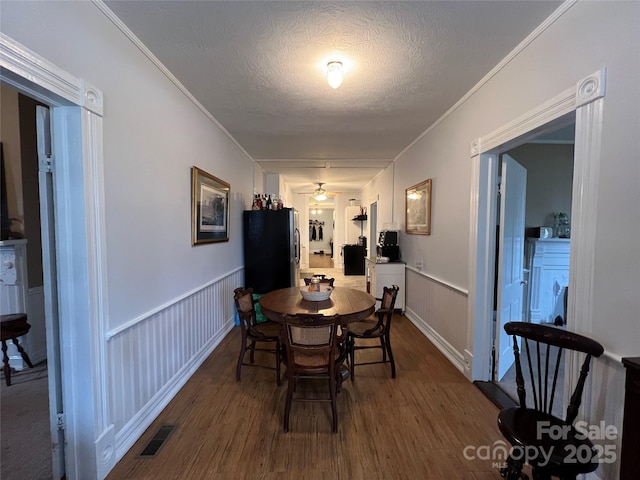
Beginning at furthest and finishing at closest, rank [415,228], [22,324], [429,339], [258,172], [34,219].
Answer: [258,172] → [415,228] → [429,339] → [34,219] → [22,324]

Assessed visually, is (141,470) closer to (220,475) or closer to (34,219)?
(220,475)

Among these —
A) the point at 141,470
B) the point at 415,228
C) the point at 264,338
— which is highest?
the point at 415,228

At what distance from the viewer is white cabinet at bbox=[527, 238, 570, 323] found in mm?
3934

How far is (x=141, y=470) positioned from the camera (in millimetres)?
1652

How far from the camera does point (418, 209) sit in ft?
12.9

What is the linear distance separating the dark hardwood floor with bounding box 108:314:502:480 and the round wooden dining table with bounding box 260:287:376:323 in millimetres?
727

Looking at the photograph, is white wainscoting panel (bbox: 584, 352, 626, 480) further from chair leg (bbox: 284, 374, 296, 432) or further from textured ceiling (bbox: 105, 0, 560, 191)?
textured ceiling (bbox: 105, 0, 560, 191)

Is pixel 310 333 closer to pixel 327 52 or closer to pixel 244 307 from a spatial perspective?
pixel 244 307

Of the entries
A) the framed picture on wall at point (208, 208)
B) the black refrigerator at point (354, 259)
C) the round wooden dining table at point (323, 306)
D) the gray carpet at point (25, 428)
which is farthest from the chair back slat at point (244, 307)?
the black refrigerator at point (354, 259)

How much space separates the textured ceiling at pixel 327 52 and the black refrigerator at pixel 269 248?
4.60 ft

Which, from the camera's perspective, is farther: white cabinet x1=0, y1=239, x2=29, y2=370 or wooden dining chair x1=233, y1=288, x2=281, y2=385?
white cabinet x1=0, y1=239, x2=29, y2=370

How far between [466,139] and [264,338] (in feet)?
8.77

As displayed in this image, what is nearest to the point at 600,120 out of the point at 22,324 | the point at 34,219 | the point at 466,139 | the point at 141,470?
the point at 466,139

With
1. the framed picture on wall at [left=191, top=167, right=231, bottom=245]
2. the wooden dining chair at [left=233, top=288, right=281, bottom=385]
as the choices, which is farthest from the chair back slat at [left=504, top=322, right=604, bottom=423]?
the framed picture on wall at [left=191, top=167, right=231, bottom=245]
